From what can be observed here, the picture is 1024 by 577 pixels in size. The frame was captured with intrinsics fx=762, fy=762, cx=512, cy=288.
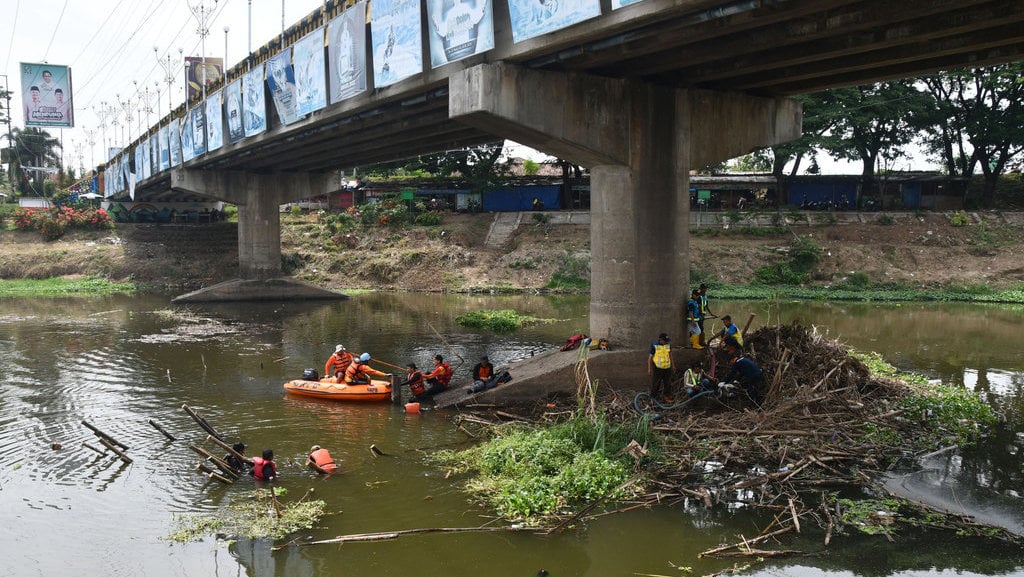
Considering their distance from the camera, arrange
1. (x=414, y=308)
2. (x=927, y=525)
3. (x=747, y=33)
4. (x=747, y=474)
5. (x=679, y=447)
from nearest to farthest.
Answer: (x=927, y=525), (x=747, y=474), (x=679, y=447), (x=747, y=33), (x=414, y=308)

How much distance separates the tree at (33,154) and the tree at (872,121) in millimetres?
80897

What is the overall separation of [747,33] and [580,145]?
13.7ft

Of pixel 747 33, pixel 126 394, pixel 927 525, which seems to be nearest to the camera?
pixel 927 525

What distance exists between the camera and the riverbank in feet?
131

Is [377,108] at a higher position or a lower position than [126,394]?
higher

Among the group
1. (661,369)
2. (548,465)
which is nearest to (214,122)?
(661,369)

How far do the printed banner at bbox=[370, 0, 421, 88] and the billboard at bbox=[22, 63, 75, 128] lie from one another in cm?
4852

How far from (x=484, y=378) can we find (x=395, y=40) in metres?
8.51

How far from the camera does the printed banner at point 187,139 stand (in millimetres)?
37188

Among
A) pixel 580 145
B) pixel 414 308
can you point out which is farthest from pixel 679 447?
pixel 414 308

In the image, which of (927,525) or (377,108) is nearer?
(927,525)

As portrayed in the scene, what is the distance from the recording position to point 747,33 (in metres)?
14.0

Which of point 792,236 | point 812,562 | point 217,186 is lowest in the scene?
point 812,562

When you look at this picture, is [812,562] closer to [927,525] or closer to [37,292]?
[927,525]
